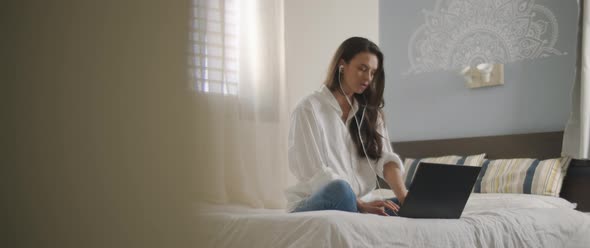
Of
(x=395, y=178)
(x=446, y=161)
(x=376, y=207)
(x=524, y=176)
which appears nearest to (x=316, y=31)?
(x=446, y=161)

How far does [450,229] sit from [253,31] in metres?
2.26

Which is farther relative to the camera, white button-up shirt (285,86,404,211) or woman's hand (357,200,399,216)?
white button-up shirt (285,86,404,211)

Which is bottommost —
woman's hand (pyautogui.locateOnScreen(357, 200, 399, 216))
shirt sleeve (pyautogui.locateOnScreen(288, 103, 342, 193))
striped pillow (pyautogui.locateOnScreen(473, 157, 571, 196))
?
striped pillow (pyautogui.locateOnScreen(473, 157, 571, 196))

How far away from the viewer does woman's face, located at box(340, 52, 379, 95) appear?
2.66 meters

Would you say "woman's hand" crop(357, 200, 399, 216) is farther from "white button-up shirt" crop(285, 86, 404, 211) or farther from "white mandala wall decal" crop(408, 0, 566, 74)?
→ "white mandala wall decal" crop(408, 0, 566, 74)

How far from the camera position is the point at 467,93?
13.6 feet

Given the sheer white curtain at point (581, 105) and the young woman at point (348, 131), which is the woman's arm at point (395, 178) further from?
the sheer white curtain at point (581, 105)

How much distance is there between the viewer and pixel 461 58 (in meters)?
4.18

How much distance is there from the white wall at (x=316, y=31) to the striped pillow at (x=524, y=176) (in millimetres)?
1464

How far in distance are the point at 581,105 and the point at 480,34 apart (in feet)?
3.16

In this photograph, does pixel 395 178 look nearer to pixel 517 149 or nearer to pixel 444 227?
pixel 444 227

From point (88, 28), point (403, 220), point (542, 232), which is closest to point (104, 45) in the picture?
point (88, 28)

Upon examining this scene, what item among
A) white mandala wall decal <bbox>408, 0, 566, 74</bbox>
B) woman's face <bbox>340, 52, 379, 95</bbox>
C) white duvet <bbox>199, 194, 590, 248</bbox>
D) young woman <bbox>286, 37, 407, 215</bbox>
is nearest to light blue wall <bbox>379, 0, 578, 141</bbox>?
white mandala wall decal <bbox>408, 0, 566, 74</bbox>

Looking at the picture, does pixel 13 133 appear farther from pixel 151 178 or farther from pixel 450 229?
pixel 450 229
